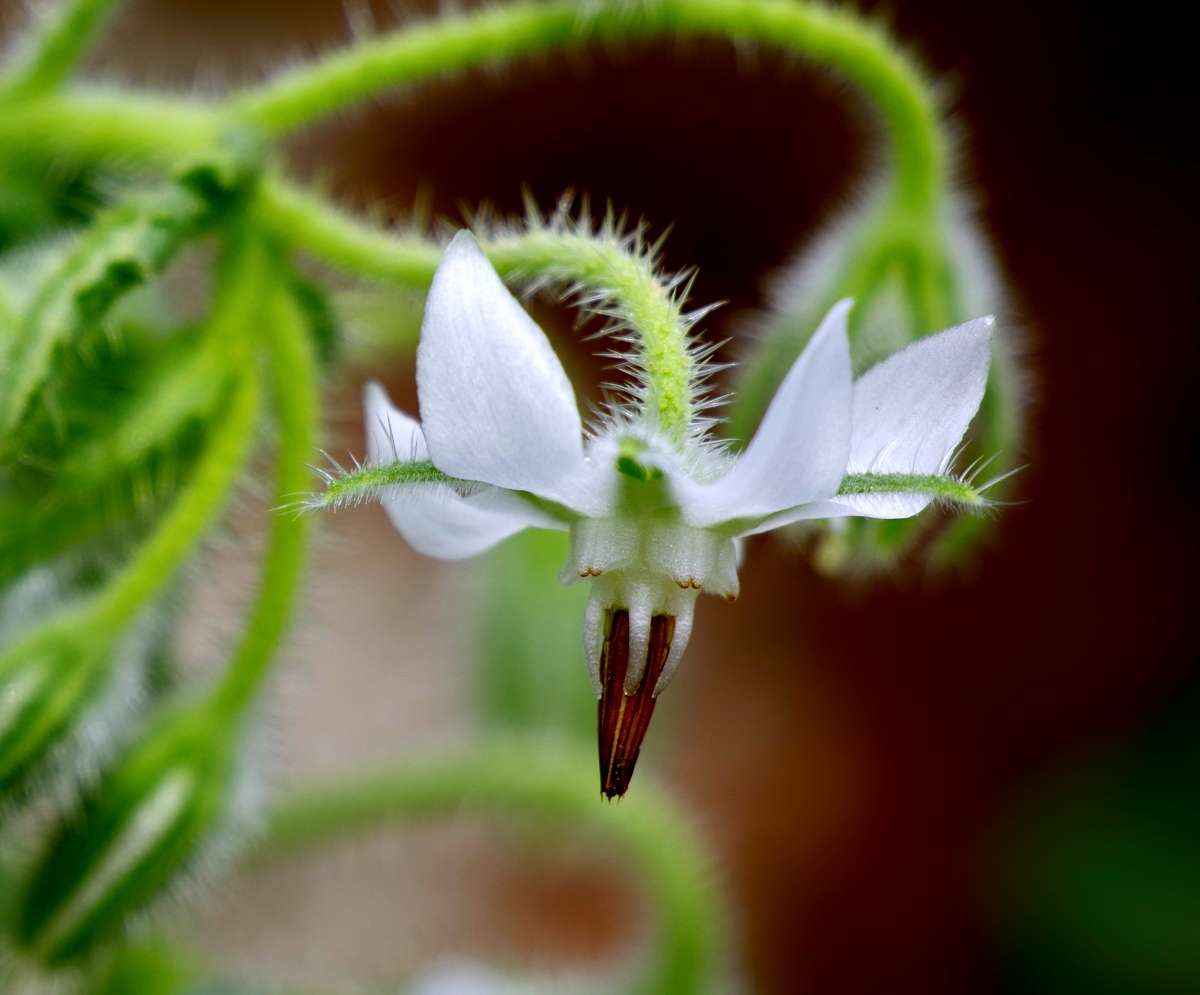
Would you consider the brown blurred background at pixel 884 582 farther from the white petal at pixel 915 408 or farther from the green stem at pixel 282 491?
the white petal at pixel 915 408

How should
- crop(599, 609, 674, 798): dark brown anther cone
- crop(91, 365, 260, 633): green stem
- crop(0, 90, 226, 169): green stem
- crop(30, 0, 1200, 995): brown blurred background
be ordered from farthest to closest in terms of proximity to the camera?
crop(30, 0, 1200, 995): brown blurred background → crop(0, 90, 226, 169): green stem → crop(91, 365, 260, 633): green stem → crop(599, 609, 674, 798): dark brown anther cone

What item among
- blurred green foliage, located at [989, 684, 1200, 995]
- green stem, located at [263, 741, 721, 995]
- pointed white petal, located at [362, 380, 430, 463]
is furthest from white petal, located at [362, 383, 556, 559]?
blurred green foliage, located at [989, 684, 1200, 995]

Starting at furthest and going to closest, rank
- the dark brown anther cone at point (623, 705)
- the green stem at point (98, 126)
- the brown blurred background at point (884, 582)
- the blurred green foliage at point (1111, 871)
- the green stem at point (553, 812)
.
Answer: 1. the brown blurred background at point (884, 582)
2. the blurred green foliage at point (1111, 871)
3. the green stem at point (553, 812)
4. the green stem at point (98, 126)
5. the dark brown anther cone at point (623, 705)

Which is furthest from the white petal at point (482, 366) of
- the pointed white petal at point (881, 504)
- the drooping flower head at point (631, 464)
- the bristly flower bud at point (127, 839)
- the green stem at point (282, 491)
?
the bristly flower bud at point (127, 839)

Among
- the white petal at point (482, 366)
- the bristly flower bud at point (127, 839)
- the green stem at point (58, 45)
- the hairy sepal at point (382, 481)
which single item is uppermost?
the green stem at point (58, 45)

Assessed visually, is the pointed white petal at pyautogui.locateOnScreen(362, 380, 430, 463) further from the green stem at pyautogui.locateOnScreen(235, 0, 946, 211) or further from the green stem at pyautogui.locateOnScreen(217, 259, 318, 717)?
the green stem at pyautogui.locateOnScreen(235, 0, 946, 211)

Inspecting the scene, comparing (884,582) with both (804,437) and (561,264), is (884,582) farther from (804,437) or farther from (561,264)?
(804,437)

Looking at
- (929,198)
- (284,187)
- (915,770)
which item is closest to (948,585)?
(915,770)
